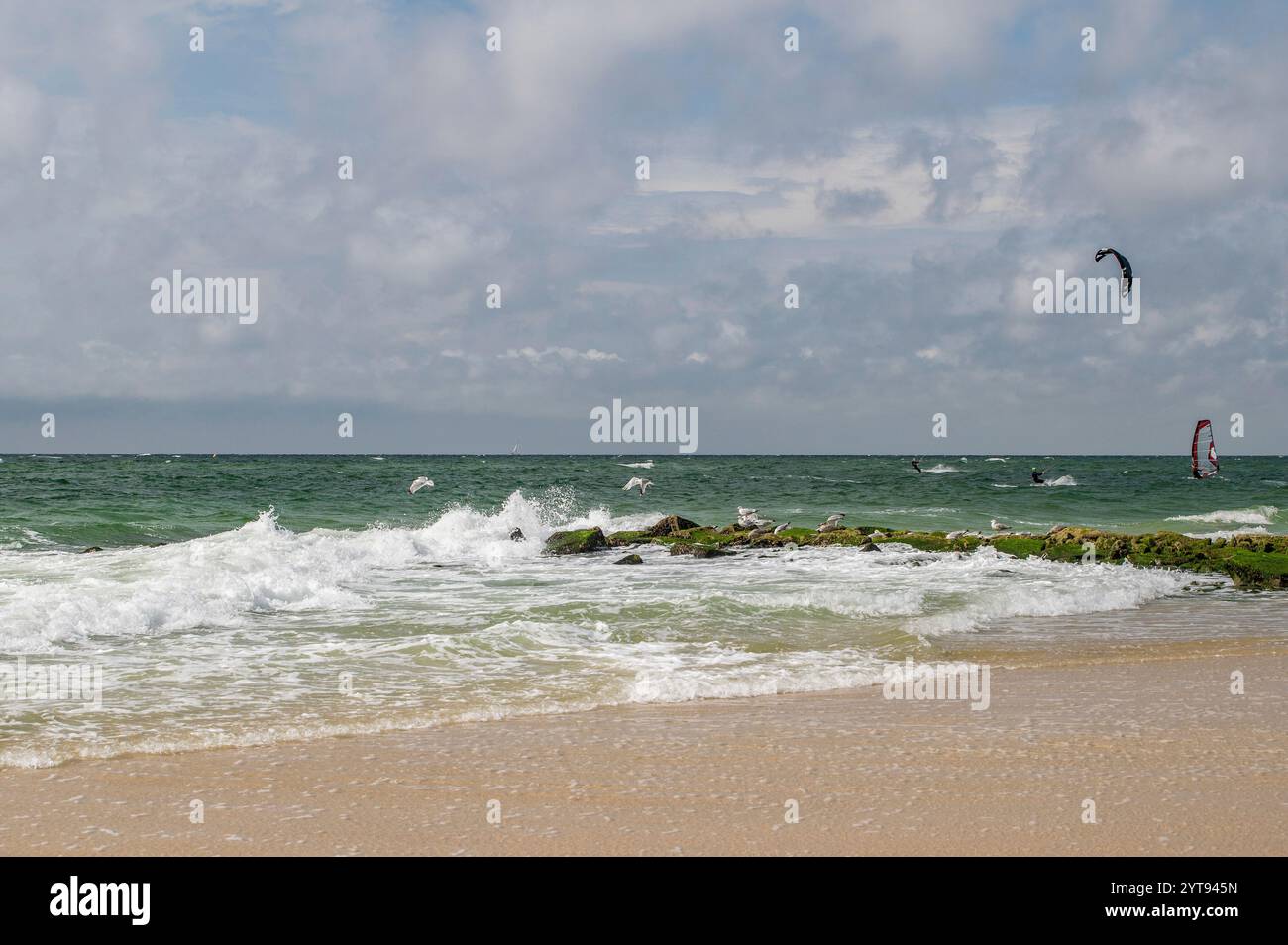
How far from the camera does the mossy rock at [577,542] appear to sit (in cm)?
2375

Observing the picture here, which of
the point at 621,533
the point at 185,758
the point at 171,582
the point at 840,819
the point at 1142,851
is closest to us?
the point at 1142,851

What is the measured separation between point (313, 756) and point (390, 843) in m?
1.82

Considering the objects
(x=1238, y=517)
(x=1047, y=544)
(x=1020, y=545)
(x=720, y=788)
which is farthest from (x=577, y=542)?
(x=1238, y=517)

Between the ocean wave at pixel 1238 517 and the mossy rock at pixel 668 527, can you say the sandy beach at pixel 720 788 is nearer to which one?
the mossy rock at pixel 668 527

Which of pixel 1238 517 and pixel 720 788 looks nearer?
pixel 720 788

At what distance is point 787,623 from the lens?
1292 centimetres

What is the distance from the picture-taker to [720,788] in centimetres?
580

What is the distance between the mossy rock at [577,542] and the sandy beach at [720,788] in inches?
621

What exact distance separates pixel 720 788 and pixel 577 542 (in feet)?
60.2

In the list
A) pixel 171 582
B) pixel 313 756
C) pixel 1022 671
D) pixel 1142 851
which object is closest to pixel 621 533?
pixel 171 582

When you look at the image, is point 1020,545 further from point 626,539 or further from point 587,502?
point 587,502

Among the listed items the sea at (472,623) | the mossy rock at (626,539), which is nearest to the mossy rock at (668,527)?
the mossy rock at (626,539)

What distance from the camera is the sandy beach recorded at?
4.94 m
